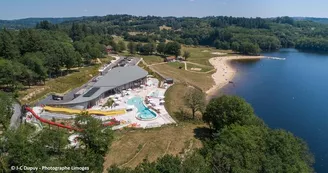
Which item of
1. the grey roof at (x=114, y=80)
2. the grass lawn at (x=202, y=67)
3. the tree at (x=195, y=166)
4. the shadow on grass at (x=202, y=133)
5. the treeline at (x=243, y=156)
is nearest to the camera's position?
the tree at (x=195, y=166)

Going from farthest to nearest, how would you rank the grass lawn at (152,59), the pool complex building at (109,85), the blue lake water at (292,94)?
the grass lawn at (152,59)
the pool complex building at (109,85)
the blue lake water at (292,94)

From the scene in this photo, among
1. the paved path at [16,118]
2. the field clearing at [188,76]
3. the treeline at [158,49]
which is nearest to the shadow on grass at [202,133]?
the paved path at [16,118]

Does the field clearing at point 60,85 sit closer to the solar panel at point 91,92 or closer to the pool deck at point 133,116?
the solar panel at point 91,92

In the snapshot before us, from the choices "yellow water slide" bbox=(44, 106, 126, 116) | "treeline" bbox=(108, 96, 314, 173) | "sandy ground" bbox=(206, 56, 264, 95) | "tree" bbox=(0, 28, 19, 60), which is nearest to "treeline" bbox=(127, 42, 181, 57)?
"sandy ground" bbox=(206, 56, 264, 95)

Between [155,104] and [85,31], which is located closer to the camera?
[155,104]

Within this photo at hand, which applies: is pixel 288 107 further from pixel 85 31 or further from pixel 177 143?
pixel 85 31

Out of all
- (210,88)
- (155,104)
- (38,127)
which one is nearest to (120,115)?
(155,104)
